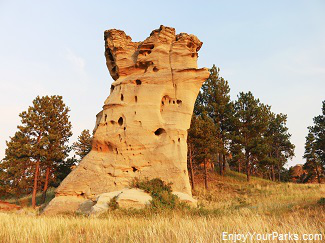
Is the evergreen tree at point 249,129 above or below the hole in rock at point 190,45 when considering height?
below

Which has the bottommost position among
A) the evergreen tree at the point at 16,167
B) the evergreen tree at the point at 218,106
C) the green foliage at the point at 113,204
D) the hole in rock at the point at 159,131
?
the green foliage at the point at 113,204

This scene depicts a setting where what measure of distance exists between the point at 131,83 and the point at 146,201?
374 inches

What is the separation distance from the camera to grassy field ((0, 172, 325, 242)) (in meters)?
4.85

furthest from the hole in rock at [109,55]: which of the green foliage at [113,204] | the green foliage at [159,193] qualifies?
the green foliage at [113,204]

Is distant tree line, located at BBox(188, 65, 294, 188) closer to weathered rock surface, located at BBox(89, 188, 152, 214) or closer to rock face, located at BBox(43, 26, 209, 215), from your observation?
rock face, located at BBox(43, 26, 209, 215)

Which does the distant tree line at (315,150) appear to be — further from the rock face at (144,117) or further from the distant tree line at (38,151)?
the distant tree line at (38,151)

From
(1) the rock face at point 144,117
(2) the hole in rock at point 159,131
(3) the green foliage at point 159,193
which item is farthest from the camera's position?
(2) the hole in rock at point 159,131

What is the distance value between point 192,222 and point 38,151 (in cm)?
1974

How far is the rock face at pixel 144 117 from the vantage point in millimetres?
15508

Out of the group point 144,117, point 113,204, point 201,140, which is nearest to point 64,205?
point 113,204

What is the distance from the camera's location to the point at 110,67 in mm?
21250

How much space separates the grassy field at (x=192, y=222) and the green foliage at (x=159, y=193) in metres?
1.05

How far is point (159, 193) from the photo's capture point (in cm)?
1301

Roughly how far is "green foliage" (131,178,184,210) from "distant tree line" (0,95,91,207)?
12.3 meters
